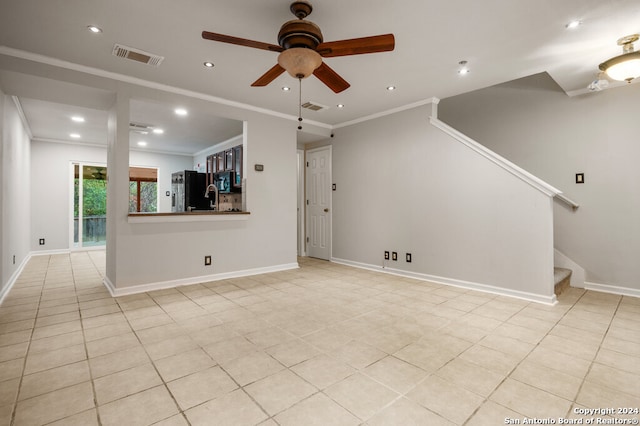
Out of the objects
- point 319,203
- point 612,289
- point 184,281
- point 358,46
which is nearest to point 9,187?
point 184,281

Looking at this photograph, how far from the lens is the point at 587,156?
3.88 meters

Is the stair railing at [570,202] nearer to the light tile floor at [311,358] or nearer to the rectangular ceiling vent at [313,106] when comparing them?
the light tile floor at [311,358]

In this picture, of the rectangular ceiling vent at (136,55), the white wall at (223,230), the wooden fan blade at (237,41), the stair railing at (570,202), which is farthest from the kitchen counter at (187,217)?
the stair railing at (570,202)

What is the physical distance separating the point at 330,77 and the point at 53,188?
736cm

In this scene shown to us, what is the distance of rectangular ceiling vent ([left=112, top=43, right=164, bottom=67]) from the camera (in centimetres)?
283

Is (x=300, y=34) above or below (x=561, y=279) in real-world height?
above

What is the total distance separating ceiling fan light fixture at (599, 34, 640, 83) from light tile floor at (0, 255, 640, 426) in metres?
2.29

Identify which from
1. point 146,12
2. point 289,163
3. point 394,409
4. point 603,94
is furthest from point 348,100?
point 394,409

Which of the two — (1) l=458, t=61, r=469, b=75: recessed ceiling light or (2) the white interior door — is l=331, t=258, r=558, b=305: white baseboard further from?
(1) l=458, t=61, r=469, b=75: recessed ceiling light

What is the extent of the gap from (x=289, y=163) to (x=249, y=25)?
2629mm

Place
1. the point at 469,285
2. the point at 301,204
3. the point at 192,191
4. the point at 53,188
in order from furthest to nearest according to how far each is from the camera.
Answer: the point at 192,191
the point at 53,188
the point at 301,204
the point at 469,285

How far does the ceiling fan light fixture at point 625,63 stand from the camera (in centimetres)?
265

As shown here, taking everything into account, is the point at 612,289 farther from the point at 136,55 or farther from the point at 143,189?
the point at 143,189

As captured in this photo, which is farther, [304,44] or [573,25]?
[573,25]
